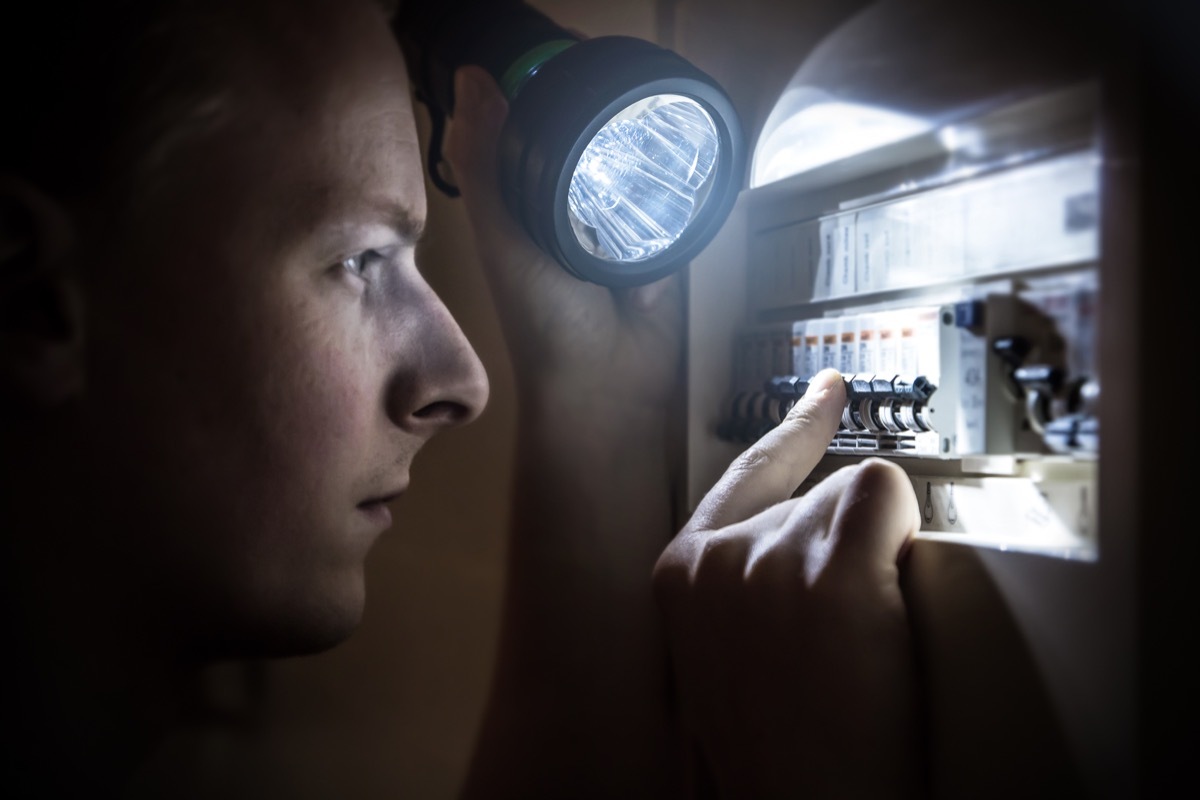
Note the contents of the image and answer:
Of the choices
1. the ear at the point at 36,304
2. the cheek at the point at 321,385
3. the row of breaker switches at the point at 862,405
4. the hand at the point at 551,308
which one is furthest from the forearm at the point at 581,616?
the ear at the point at 36,304

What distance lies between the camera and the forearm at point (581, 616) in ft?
3.57

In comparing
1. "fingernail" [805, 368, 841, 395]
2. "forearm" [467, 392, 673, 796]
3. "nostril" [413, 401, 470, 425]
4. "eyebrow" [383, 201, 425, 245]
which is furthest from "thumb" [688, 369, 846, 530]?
"eyebrow" [383, 201, 425, 245]

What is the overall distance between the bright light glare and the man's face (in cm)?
40

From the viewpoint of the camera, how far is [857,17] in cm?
91

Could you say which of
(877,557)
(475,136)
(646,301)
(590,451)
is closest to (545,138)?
(475,136)

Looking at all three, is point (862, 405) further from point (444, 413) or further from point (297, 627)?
point (297, 627)

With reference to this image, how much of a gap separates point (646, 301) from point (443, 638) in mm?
491

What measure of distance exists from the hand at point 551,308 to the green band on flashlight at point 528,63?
0.16ft

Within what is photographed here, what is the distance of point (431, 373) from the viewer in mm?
985

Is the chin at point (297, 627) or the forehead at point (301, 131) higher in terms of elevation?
the forehead at point (301, 131)

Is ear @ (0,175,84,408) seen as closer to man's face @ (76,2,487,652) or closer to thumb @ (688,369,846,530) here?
man's face @ (76,2,487,652)

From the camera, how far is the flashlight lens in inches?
40.4

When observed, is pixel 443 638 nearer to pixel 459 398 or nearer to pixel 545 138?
pixel 459 398

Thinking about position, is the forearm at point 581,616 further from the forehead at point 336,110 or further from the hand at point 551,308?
the forehead at point 336,110
